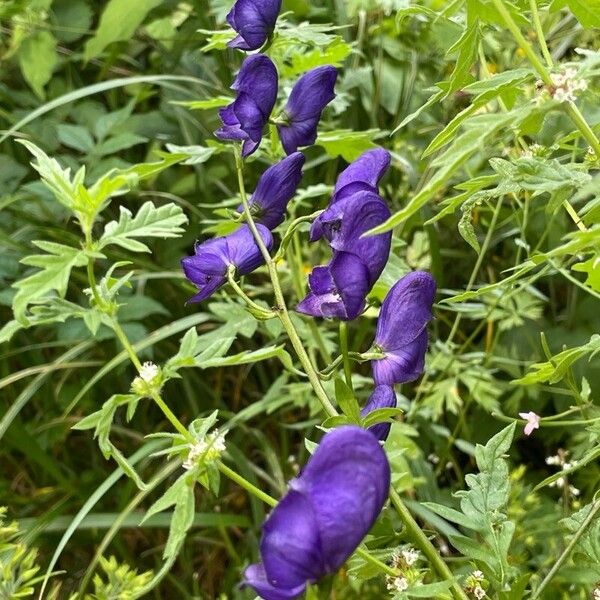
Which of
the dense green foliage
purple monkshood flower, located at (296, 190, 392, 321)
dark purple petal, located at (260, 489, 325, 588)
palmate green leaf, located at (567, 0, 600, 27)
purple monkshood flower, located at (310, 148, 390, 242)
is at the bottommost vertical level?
the dense green foliage

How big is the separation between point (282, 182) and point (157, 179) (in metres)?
0.97

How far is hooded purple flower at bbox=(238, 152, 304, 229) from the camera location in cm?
61

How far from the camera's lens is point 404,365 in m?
0.54

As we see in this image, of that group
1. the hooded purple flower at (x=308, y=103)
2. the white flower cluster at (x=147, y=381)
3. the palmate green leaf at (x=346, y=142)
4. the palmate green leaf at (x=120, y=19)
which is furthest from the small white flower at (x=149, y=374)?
the palmate green leaf at (x=120, y=19)

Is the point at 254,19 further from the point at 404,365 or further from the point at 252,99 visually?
the point at 404,365

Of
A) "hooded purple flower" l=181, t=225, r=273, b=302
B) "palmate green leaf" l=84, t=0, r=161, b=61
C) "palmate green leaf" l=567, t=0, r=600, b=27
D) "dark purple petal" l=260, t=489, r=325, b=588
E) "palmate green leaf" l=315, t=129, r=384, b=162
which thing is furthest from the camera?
"palmate green leaf" l=84, t=0, r=161, b=61

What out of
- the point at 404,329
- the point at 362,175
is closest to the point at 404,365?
the point at 404,329

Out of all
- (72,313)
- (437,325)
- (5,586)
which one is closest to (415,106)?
(437,325)

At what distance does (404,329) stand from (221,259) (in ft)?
0.47

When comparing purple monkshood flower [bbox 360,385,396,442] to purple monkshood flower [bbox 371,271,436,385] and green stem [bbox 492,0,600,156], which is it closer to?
purple monkshood flower [bbox 371,271,436,385]

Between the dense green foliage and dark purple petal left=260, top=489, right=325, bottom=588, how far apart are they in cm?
29

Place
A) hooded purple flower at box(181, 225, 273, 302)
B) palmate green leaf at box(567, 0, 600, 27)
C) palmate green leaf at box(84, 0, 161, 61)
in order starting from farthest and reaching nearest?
palmate green leaf at box(84, 0, 161, 61), hooded purple flower at box(181, 225, 273, 302), palmate green leaf at box(567, 0, 600, 27)

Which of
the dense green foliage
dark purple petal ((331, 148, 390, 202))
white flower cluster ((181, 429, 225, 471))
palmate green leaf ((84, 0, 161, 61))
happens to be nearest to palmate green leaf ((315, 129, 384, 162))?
the dense green foliage

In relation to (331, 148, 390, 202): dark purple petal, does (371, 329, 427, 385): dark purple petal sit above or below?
below
